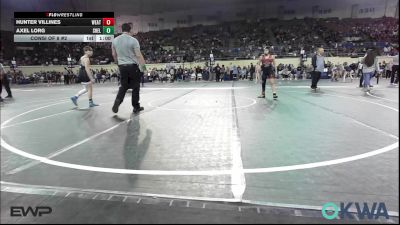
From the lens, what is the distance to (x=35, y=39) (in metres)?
6.92

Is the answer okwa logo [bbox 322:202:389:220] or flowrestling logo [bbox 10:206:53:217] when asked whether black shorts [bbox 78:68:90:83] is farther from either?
okwa logo [bbox 322:202:389:220]

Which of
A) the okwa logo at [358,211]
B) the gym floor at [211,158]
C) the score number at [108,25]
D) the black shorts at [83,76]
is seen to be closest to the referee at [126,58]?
the gym floor at [211,158]

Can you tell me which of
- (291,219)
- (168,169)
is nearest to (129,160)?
(168,169)

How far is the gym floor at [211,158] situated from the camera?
2.08 m

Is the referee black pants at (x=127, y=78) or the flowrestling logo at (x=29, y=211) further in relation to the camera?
the referee black pants at (x=127, y=78)

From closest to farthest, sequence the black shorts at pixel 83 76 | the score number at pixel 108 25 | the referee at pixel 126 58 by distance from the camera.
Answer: the referee at pixel 126 58 < the black shorts at pixel 83 76 < the score number at pixel 108 25

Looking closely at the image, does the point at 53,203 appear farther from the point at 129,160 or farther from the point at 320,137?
the point at 320,137

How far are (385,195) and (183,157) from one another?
68.8 inches

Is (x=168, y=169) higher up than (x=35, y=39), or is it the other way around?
(x=35, y=39)

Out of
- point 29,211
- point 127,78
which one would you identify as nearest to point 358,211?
point 29,211
